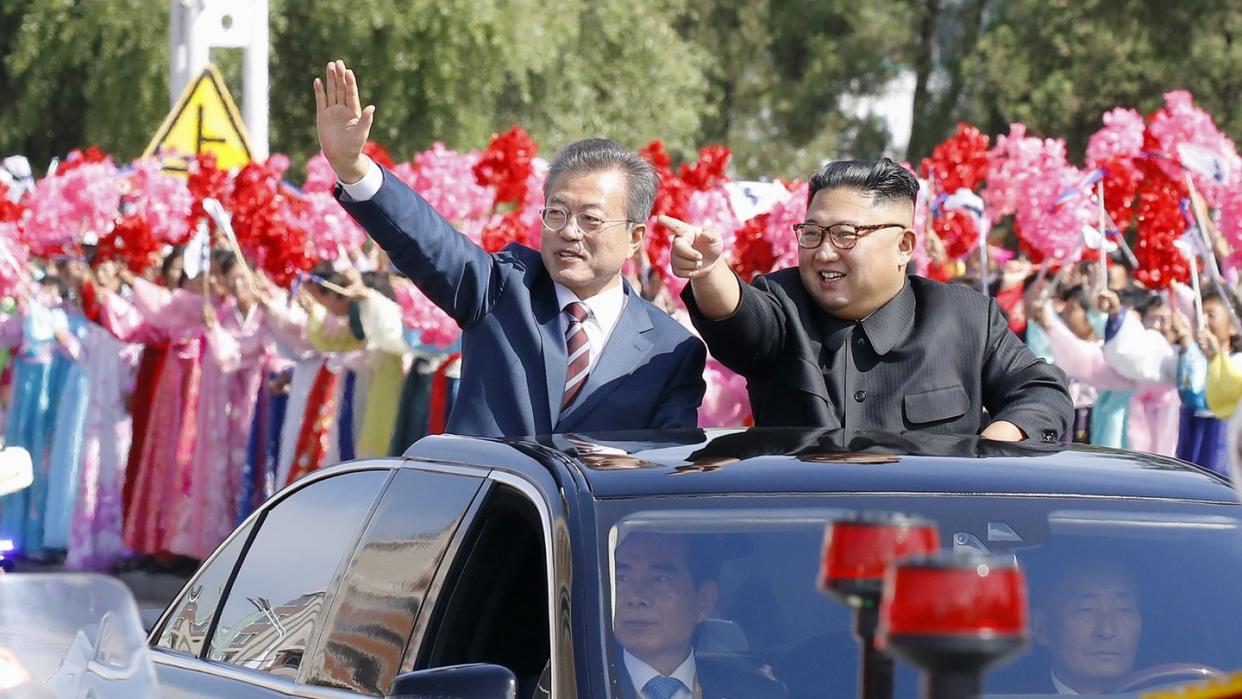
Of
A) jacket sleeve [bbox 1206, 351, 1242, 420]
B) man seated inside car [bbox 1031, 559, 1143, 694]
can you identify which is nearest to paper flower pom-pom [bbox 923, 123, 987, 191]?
jacket sleeve [bbox 1206, 351, 1242, 420]

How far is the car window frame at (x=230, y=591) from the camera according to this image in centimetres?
432

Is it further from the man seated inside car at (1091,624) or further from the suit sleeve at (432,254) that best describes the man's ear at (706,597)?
the suit sleeve at (432,254)

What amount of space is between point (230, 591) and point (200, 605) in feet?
0.59

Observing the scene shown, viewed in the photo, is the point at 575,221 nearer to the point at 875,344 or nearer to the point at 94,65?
the point at 875,344

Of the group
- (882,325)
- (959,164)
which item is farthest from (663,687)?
(959,164)

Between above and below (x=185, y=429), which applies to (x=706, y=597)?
above

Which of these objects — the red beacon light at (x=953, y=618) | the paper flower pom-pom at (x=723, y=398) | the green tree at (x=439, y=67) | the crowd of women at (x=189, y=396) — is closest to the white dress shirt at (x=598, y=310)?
the red beacon light at (x=953, y=618)

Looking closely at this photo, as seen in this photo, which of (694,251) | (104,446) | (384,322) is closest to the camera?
(694,251)

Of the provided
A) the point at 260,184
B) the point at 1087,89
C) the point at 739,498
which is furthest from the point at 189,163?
the point at 1087,89

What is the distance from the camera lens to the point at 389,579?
4.15 m

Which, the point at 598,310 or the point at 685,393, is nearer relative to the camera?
the point at 685,393

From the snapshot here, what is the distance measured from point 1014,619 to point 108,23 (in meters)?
23.0

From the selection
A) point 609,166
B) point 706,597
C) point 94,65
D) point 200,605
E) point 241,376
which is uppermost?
point 94,65

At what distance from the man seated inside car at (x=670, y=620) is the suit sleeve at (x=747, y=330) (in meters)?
1.15
